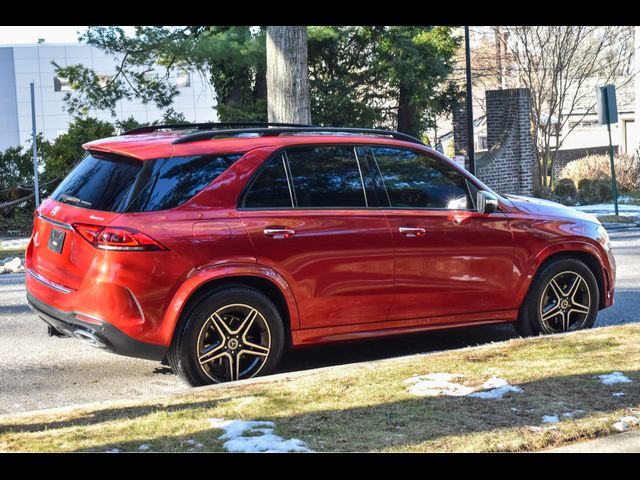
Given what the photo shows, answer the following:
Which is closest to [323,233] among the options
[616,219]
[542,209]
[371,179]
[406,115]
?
[371,179]

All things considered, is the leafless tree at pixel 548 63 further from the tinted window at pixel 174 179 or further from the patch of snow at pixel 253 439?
the patch of snow at pixel 253 439

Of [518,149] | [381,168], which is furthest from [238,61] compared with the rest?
[381,168]

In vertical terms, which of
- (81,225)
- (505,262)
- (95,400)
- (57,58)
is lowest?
(95,400)

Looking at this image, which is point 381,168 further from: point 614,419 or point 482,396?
point 614,419

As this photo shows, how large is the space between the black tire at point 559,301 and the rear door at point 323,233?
1433 millimetres

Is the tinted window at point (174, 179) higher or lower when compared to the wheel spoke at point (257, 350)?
higher

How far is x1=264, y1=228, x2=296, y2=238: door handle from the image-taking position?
6.88m

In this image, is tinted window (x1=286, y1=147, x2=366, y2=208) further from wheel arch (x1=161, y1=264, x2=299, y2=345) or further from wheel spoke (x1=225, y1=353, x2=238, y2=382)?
wheel spoke (x1=225, y1=353, x2=238, y2=382)

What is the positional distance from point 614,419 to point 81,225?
366 centimetres

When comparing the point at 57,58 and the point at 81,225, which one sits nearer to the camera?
the point at 81,225

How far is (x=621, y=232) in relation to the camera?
19.1 m

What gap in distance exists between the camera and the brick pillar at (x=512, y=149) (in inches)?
1174

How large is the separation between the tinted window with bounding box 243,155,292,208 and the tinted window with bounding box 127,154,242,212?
0.27 m

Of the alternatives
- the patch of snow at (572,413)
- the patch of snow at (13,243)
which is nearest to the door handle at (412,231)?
the patch of snow at (572,413)
